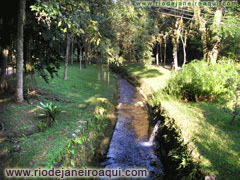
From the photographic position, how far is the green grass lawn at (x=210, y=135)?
4.78 metres

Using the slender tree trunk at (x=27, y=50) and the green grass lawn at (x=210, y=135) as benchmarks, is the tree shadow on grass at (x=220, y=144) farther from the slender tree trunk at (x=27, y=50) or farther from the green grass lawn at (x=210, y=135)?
the slender tree trunk at (x=27, y=50)

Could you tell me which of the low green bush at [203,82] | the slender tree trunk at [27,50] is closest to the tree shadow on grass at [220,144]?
the low green bush at [203,82]

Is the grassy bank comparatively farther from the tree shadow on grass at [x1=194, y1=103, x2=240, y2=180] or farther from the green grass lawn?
the tree shadow on grass at [x1=194, y1=103, x2=240, y2=180]

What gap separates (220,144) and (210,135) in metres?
0.64

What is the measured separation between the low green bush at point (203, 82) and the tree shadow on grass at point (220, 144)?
192 cm

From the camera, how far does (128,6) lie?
379 inches

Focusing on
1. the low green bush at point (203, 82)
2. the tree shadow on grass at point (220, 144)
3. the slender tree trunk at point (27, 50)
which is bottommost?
the tree shadow on grass at point (220, 144)

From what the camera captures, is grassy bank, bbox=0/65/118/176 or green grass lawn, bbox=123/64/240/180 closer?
grassy bank, bbox=0/65/118/176

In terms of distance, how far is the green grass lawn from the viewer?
188 inches

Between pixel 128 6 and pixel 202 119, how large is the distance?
6.39 metres

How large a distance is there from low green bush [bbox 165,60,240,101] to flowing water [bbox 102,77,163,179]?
2604 mm

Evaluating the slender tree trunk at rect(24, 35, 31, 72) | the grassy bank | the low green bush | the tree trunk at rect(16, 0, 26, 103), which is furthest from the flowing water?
the slender tree trunk at rect(24, 35, 31, 72)

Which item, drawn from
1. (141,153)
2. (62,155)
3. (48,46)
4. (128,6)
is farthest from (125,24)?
(62,155)

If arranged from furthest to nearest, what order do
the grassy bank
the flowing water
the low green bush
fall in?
1. the low green bush
2. the flowing water
3. the grassy bank
